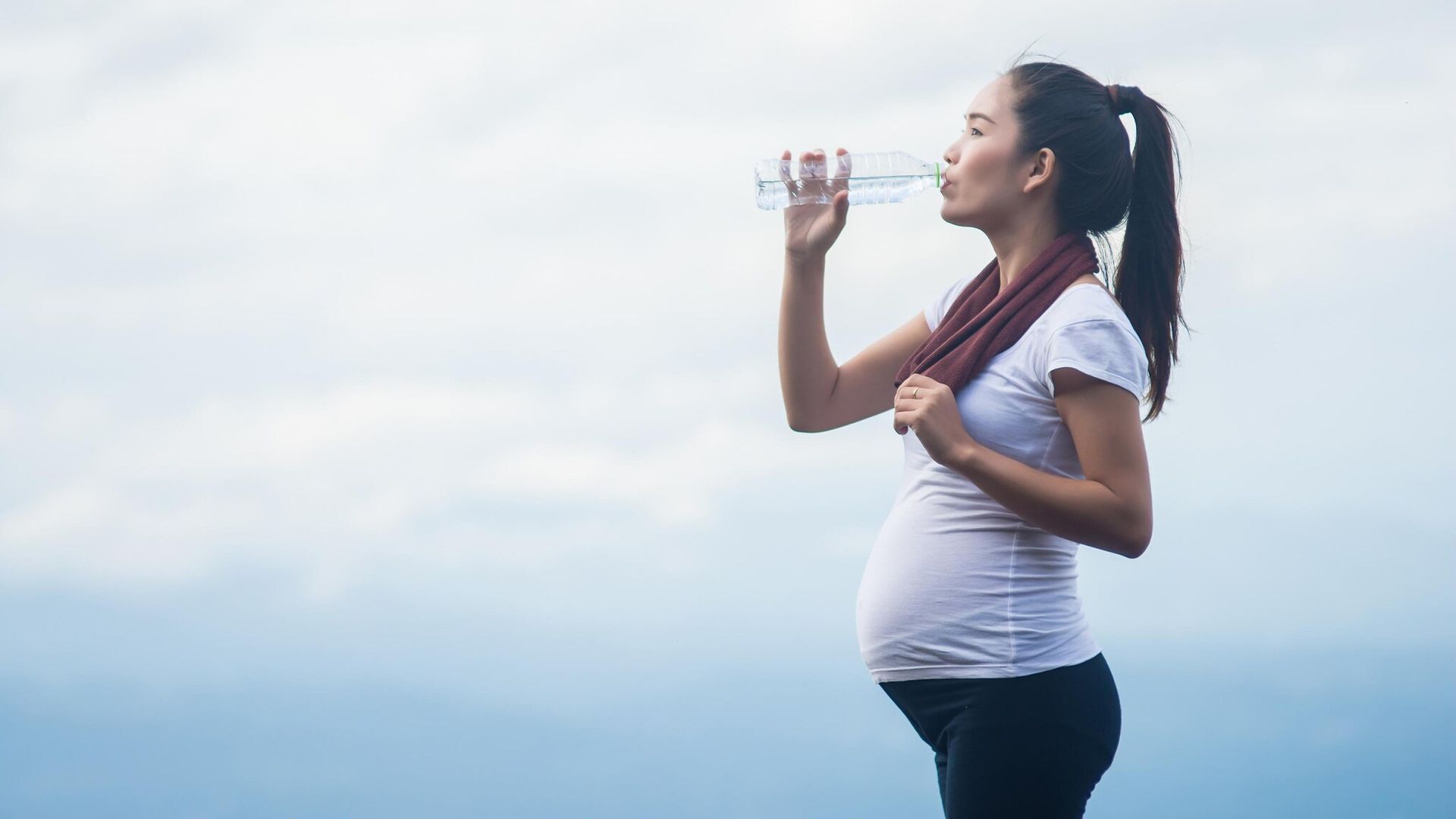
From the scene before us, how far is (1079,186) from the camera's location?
1559 mm

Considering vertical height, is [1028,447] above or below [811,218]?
below

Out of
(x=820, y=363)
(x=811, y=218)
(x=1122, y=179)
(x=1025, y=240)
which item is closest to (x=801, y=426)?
(x=820, y=363)

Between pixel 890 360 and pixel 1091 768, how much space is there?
2.14ft

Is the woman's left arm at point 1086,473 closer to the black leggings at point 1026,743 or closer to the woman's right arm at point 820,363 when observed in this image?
the black leggings at point 1026,743

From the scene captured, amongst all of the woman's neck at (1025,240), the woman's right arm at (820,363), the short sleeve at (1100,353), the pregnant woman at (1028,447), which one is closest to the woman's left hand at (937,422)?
the pregnant woman at (1028,447)

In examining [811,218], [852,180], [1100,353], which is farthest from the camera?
[852,180]

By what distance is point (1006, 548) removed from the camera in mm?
1429

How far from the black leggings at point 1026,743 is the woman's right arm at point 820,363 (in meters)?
0.50

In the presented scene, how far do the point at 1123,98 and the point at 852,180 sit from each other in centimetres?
54

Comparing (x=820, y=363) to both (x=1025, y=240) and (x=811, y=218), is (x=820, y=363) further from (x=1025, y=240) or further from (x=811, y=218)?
(x=1025, y=240)

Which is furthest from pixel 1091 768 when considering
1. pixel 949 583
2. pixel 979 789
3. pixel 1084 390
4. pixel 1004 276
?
pixel 1004 276

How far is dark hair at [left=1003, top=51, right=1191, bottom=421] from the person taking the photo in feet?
5.09

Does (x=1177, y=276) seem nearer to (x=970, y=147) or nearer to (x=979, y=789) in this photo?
(x=970, y=147)

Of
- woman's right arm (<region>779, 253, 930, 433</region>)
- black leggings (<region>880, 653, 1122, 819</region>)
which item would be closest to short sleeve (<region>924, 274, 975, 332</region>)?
woman's right arm (<region>779, 253, 930, 433</region>)
